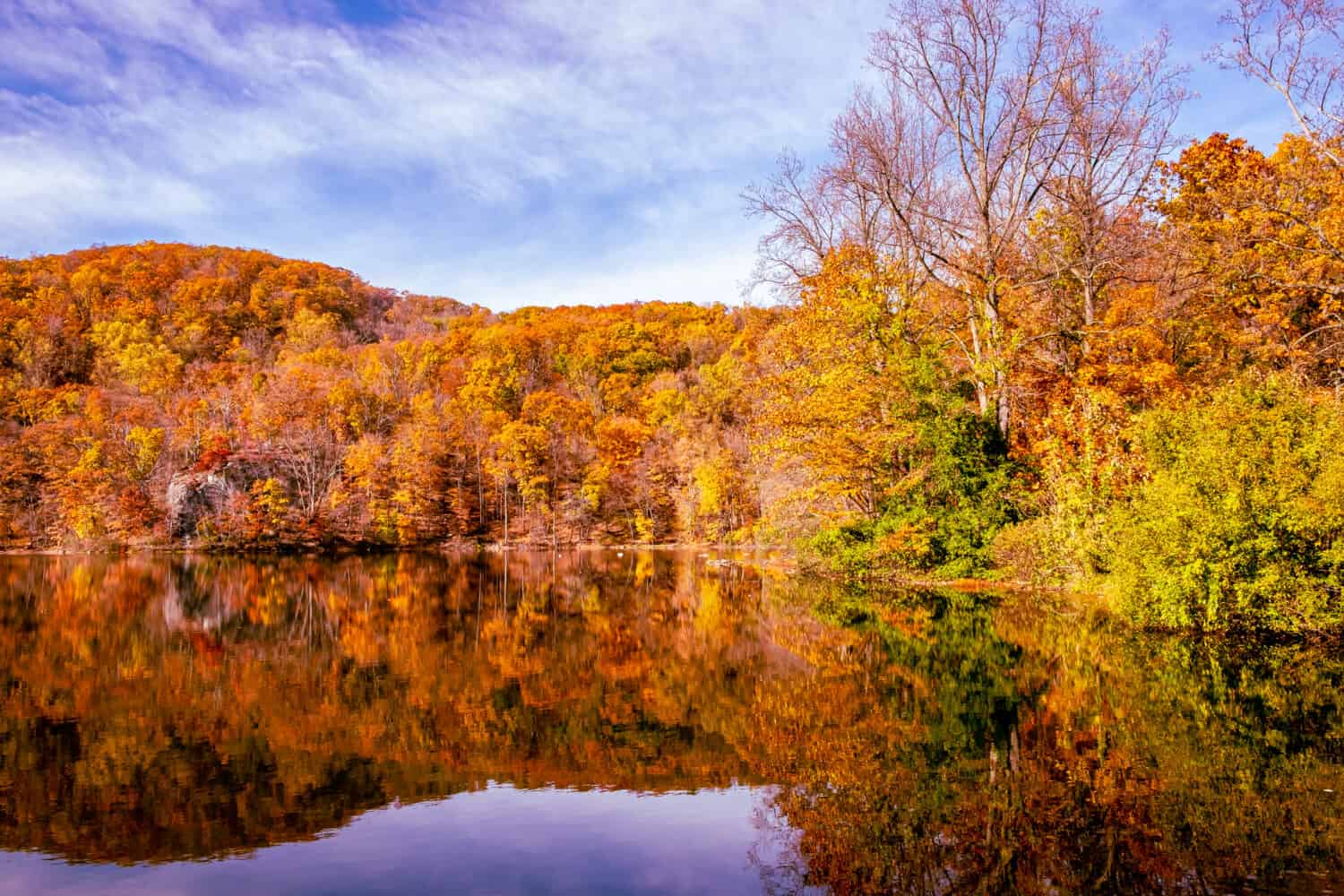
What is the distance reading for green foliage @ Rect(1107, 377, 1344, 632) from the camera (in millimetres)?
10906

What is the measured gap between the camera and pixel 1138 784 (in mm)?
5633

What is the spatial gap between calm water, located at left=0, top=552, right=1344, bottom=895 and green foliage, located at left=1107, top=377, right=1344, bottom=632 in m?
0.89

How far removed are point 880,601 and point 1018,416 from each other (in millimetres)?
8634

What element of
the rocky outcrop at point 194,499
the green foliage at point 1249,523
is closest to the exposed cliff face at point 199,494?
the rocky outcrop at point 194,499

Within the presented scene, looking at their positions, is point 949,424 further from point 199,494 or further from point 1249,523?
point 199,494

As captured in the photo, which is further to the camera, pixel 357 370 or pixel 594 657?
pixel 357 370

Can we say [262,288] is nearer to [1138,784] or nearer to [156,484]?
[156,484]

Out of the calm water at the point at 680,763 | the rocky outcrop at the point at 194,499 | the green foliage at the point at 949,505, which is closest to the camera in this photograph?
the calm water at the point at 680,763

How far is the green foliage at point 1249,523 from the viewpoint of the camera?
35.8 ft

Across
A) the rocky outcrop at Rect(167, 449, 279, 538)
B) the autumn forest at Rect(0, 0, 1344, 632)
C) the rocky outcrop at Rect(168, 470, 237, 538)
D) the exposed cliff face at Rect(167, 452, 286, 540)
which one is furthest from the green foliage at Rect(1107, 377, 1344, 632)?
the rocky outcrop at Rect(168, 470, 237, 538)

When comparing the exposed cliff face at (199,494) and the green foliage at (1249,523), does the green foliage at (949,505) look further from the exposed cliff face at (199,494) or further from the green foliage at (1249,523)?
the exposed cliff face at (199,494)

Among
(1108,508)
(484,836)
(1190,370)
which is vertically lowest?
(484,836)

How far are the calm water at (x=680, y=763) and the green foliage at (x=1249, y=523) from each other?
0.89m

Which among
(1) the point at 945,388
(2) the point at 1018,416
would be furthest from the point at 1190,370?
(1) the point at 945,388
